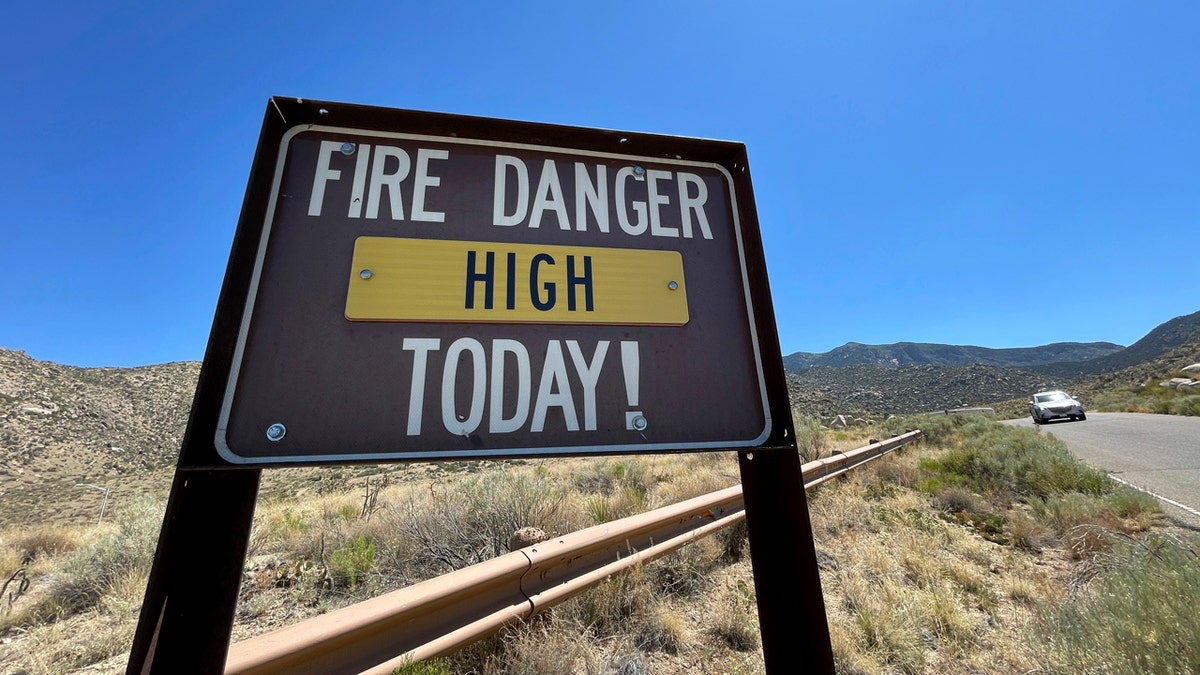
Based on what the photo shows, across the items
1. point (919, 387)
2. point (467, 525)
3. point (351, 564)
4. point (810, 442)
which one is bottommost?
point (351, 564)

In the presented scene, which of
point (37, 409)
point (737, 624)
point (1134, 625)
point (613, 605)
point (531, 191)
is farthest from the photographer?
point (37, 409)

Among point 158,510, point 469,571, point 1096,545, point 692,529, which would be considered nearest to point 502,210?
point 469,571

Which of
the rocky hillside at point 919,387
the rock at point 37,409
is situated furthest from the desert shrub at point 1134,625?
the rock at point 37,409

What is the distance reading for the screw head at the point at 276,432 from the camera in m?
1.16

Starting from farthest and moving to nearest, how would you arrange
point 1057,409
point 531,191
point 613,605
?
point 1057,409 < point 613,605 < point 531,191

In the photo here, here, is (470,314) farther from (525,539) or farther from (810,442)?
(810,442)

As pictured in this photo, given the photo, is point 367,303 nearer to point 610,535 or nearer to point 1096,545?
point 610,535

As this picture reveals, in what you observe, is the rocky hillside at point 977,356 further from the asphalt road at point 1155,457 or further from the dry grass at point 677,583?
the dry grass at point 677,583

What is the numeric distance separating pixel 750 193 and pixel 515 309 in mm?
956

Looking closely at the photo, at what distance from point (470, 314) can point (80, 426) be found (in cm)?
4724

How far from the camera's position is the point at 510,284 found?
54.3 inches

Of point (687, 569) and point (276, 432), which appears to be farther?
point (687, 569)

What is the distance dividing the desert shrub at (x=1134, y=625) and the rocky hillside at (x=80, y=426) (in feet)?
95.4

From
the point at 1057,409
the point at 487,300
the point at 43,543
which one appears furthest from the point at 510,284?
the point at 1057,409
